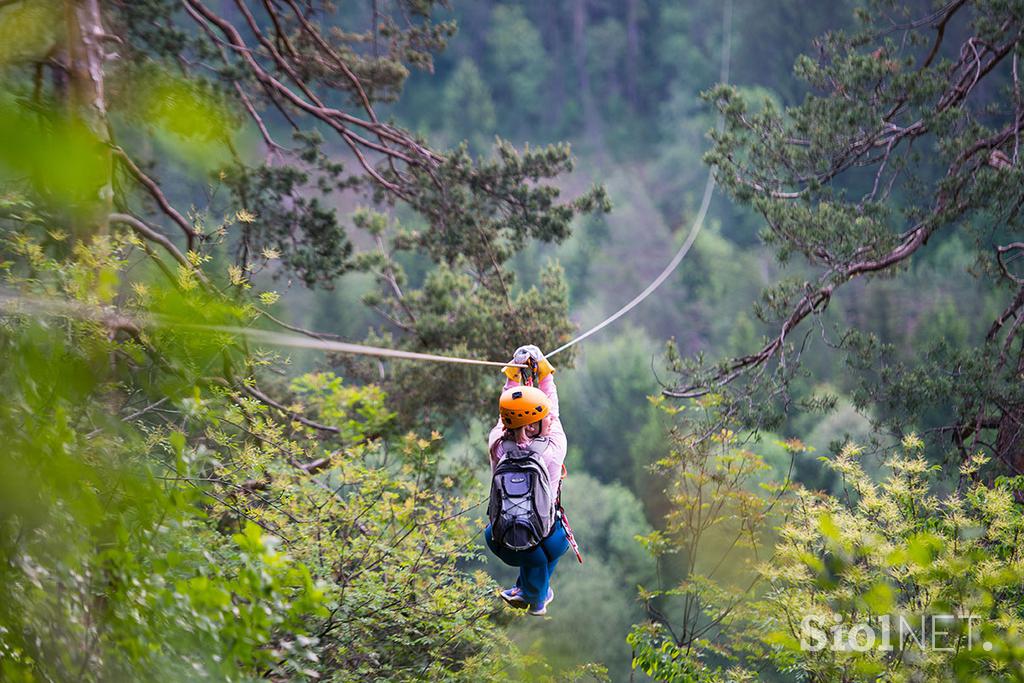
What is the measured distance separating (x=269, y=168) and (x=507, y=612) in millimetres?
4472

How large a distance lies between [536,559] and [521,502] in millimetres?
407

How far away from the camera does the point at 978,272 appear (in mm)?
7945

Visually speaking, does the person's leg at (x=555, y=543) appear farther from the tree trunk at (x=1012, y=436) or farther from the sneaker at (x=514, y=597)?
the tree trunk at (x=1012, y=436)

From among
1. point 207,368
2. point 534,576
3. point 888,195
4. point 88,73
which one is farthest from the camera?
point 888,195

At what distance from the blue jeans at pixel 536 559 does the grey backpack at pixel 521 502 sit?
0.31 ft

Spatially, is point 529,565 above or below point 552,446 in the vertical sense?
below

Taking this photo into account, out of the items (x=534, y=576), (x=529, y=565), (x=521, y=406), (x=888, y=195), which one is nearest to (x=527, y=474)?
(x=521, y=406)

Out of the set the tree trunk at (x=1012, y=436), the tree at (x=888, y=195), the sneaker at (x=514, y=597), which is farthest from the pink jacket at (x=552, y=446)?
the tree trunk at (x=1012, y=436)

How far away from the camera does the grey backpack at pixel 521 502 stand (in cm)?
478

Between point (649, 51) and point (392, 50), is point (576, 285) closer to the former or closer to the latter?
point (649, 51)

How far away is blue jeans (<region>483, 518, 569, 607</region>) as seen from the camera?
4.94 metres

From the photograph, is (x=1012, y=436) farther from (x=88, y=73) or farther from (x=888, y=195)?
(x=88, y=73)

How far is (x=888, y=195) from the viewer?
26.2 feet

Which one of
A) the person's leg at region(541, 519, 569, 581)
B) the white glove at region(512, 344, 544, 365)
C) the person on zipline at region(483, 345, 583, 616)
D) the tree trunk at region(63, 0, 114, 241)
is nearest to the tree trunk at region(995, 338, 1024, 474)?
the person's leg at region(541, 519, 569, 581)
